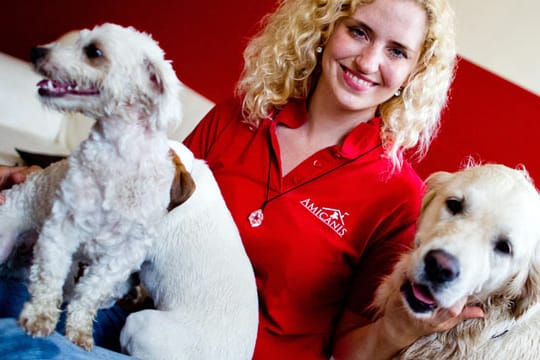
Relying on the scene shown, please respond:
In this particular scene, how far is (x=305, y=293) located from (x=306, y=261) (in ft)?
0.25

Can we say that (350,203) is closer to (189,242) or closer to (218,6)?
(189,242)

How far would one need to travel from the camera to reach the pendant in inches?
49.8

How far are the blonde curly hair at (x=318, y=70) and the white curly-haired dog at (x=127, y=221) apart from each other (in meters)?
0.47

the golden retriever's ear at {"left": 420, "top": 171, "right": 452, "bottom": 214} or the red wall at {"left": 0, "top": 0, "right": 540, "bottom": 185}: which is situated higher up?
the red wall at {"left": 0, "top": 0, "right": 540, "bottom": 185}

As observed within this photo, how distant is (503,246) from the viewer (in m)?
1.07

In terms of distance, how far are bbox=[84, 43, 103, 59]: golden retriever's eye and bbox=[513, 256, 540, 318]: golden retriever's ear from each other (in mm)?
905

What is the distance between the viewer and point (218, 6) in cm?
267

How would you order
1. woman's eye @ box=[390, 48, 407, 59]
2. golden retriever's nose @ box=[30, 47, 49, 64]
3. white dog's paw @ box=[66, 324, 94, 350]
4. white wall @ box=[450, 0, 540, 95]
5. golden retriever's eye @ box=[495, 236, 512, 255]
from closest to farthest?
golden retriever's nose @ box=[30, 47, 49, 64], white dog's paw @ box=[66, 324, 94, 350], golden retriever's eye @ box=[495, 236, 512, 255], woman's eye @ box=[390, 48, 407, 59], white wall @ box=[450, 0, 540, 95]

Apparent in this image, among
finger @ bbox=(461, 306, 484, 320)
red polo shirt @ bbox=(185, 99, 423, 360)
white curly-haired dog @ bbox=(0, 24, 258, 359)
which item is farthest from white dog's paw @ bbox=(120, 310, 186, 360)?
finger @ bbox=(461, 306, 484, 320)

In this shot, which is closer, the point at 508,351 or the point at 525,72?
the point at 508,351

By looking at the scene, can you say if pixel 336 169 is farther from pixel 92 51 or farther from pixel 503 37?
pixel 503 37

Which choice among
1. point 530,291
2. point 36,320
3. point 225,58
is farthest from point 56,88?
point 225,58

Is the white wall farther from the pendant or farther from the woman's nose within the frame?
the pendant

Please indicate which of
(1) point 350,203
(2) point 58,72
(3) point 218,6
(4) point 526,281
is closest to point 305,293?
(1) point 350,203
